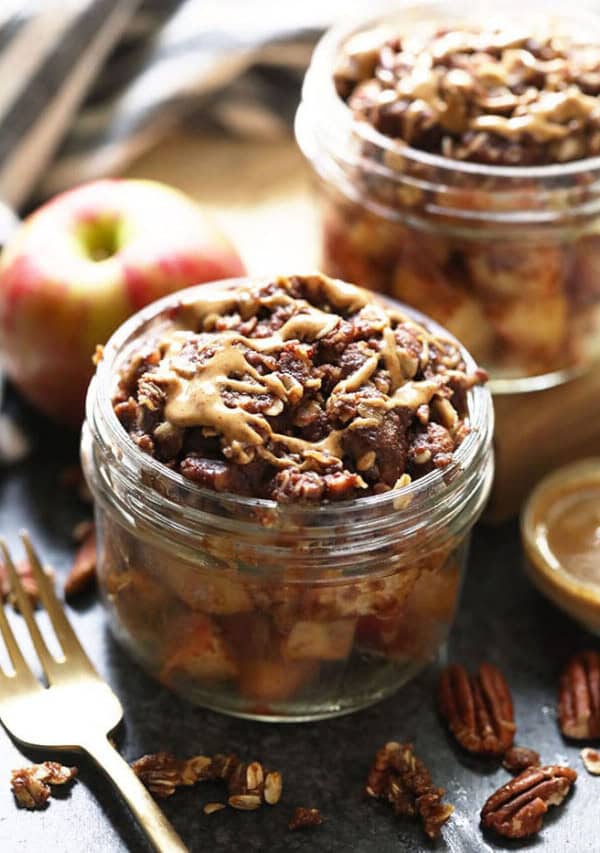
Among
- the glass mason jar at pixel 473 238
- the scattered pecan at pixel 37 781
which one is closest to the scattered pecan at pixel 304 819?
the scattered pecan at pixel 37 781

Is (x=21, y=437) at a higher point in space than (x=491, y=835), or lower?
higher

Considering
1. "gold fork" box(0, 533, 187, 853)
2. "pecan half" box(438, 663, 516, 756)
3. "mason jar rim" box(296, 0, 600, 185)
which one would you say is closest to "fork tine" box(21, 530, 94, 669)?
"gold fork" box(0, 533, 187, 853)

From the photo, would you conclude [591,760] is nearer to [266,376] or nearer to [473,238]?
[266,376]

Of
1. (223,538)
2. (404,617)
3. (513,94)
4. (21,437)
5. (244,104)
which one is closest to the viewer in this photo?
(223,538)

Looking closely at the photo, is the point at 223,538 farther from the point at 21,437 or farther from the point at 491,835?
the point at 21,437

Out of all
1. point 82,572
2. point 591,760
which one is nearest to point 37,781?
point 82,572

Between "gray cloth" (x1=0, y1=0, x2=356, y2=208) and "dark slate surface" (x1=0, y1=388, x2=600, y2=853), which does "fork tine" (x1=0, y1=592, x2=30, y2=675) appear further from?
"gray cloth" (x1=0, y1=0, x2=356, y2=208)

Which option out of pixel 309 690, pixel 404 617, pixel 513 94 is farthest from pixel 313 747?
pixel 513 94

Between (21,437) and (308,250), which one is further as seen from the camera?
(308,250)
